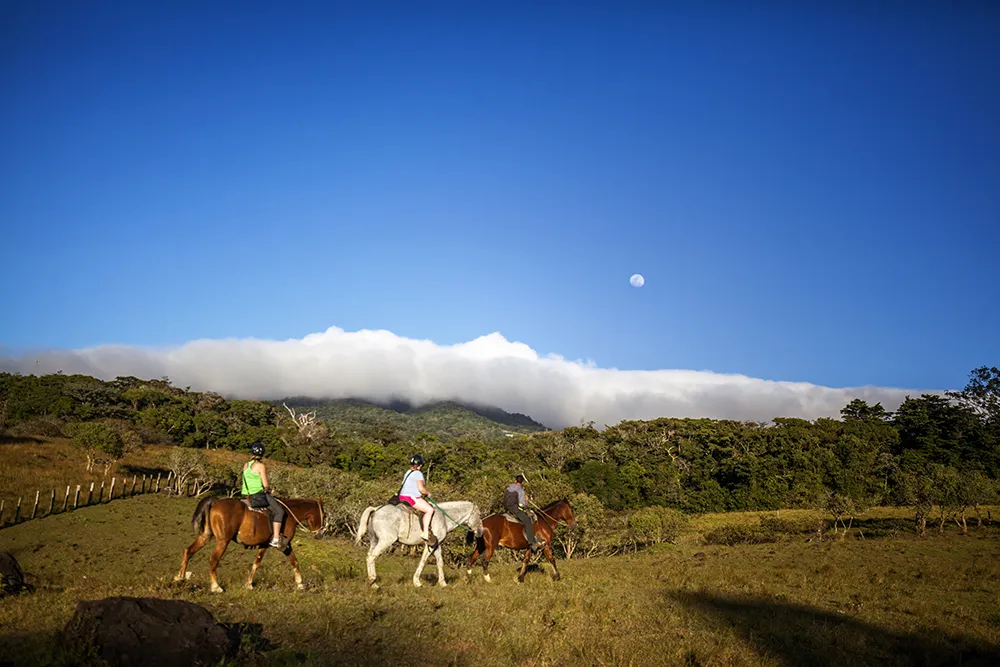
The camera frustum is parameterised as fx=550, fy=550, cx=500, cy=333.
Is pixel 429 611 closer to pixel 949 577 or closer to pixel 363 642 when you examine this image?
pixel 363 642

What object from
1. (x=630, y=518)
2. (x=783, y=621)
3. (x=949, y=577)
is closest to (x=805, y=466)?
(x=630, y=518)

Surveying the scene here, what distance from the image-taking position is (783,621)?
1243 centimetres

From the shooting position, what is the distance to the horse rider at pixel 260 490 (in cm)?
1330

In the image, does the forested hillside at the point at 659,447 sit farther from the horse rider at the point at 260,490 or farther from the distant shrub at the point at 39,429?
the horse rider at the point at 260,490

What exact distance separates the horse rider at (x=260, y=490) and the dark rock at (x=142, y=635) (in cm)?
559

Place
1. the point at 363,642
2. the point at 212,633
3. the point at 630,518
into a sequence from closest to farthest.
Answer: the point at 212,633 → the point at 363,642 → the point at 630,518

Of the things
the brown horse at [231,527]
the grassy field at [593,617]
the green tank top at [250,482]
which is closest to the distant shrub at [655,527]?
the grassy field at [593,617]

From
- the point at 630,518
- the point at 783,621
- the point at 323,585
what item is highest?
the point at 783,621

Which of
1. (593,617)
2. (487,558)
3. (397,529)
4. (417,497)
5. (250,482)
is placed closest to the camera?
(593,617)

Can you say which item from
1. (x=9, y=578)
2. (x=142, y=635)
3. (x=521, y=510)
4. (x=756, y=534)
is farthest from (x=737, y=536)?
(x=142, y=635)

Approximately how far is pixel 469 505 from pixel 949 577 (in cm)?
1895

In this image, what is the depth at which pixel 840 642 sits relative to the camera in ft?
36.0

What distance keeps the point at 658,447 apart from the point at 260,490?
96104mm

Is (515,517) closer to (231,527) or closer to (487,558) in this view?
(487,558)
